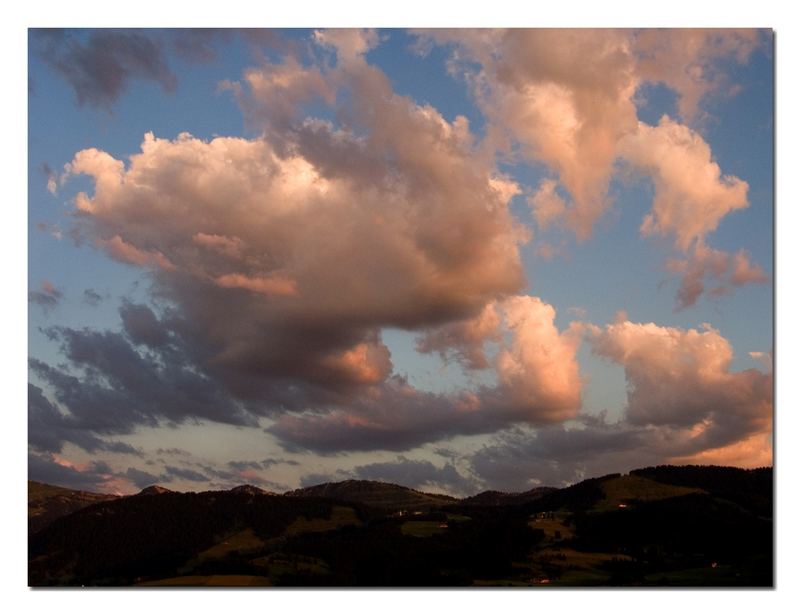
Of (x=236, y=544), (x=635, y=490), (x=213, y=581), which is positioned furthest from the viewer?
(x=635, y=490)

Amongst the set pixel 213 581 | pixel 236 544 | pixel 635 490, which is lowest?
pixel 236 544

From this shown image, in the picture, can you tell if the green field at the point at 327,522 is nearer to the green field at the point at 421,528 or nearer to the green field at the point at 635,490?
the green field at the point at 421,528

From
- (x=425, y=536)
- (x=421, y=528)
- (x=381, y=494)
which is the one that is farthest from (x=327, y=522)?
(x=425, y=536)

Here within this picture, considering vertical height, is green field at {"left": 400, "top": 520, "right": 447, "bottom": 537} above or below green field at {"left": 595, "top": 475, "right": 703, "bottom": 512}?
below

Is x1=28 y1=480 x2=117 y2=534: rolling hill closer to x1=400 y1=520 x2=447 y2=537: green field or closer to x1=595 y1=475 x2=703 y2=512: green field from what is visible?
x1=400 y1=520 x2=447 y2=537: green field

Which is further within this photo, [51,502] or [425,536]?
[425,536]

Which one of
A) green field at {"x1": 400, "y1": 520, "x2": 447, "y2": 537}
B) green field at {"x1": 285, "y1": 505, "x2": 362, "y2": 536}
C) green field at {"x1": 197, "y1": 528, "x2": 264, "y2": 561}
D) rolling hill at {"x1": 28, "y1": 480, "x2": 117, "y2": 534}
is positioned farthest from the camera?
green field at {"x1": 285, "y1": 505, "x2": 362, "y2": 536}

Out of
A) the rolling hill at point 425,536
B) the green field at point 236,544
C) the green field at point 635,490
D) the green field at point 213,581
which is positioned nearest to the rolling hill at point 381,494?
the rolling hill at point 425,536

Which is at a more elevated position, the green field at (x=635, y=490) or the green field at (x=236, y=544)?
the green field at (x=635, y=490)

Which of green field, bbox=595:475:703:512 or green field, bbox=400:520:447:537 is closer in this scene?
green field, bbox=400:520:447:537

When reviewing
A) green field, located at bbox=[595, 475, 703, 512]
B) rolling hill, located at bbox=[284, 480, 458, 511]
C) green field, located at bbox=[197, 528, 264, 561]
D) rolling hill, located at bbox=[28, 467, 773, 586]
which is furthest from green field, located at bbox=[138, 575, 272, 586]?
green field, located at bbox=[595, 475, 703, 512]

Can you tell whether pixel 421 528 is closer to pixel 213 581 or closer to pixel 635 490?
pixel 635 490

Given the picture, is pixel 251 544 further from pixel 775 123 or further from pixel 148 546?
pixel 775 123
